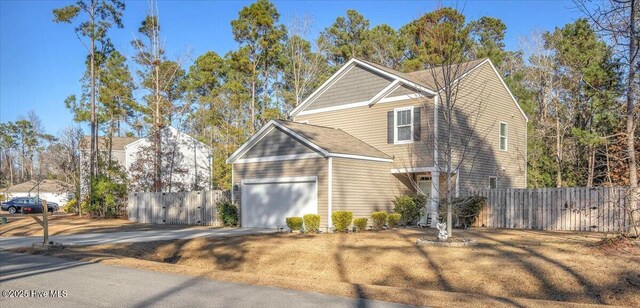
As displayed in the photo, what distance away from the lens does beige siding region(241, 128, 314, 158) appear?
21.4m

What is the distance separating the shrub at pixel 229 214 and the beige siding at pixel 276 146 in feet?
8.53

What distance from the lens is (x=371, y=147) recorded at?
23547mm

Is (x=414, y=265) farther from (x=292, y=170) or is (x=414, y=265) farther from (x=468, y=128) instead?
(x=468, y=128)

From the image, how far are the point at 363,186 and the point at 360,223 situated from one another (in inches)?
86.7

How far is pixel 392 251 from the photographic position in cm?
1407

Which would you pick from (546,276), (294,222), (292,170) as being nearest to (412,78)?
(292,170)

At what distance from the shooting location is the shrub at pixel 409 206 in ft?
72.5

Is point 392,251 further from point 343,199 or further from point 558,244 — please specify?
point 343,199

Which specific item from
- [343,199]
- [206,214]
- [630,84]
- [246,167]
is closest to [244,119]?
[206,214]

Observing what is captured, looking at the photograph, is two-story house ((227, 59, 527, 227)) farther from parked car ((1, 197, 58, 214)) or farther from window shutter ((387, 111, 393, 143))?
parked car ((1, 197, 58, 214))

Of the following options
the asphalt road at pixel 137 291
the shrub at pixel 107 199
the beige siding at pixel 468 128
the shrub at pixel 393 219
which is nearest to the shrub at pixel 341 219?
the shrub at pixel 393 219

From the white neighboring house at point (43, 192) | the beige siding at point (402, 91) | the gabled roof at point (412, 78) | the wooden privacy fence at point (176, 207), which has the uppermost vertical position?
the gabled roof at point (412, 78)

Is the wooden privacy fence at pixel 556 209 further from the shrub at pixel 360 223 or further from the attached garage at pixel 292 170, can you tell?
the shrub at pixel 360 223

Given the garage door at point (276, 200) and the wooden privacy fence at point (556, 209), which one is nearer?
the wooden privacy fence at point (556, 209)
